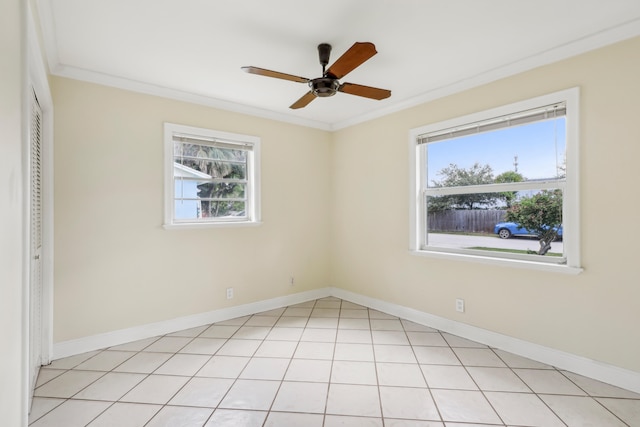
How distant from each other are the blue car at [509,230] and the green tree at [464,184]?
0.71ft

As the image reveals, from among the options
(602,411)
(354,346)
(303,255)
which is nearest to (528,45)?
(602,411)

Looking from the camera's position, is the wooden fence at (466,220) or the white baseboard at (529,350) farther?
the wooden fence at (466,220)

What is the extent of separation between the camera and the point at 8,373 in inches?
43.4

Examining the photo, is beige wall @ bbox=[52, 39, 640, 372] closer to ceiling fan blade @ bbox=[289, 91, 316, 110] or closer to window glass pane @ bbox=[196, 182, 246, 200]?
window glass pane @ bbox=[196, 182, 246, 200]

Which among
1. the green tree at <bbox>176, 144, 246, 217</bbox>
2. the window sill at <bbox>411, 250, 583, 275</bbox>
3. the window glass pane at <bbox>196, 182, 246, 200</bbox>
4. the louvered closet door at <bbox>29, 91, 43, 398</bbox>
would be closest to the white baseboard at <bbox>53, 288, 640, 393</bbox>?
the louvered closet door at <bbox>29, 91, 43, 398</bbox>

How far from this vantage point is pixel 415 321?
3340mm

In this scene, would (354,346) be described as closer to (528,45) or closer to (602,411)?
(602,411)

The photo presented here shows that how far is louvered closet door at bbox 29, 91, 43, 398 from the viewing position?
212 cm

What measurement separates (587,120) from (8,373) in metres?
3.51

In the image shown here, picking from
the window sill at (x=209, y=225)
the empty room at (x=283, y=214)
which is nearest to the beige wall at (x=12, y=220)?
the empty room at (x=283, y=214)

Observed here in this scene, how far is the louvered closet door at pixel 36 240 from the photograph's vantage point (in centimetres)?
212

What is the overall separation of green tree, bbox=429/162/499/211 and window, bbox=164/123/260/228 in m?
2.07

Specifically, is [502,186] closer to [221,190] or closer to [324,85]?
[324,85]

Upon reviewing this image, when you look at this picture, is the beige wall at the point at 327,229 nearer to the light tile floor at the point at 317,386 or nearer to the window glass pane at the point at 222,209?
the window glass pane at the point at 222,209
